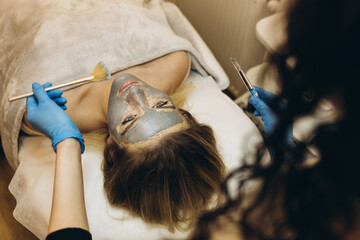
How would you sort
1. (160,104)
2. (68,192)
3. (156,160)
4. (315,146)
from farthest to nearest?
(160,104), (156,160), (68,192), (315,146)

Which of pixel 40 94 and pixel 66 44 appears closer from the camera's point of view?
pixel 40 94

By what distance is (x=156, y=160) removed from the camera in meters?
0.88

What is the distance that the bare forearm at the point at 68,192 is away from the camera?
2.30 ft

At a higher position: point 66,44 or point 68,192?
point 66,44

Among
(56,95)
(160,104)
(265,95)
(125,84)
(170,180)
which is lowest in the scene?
(265,95)

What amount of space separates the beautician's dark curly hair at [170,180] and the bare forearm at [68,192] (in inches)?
7.1

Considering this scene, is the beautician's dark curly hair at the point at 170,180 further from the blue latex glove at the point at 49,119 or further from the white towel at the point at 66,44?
the white towel at the point at 66,44

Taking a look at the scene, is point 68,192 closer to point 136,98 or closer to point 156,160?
point 156,160

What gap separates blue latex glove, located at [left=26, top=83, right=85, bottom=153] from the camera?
86 cm

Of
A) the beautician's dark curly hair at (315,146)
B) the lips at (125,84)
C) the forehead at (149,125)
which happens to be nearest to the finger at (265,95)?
the forehead at (149,125)

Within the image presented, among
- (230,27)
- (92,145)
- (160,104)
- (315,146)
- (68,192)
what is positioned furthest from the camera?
(230,27)

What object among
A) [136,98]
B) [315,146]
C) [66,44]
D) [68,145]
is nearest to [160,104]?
[136,98]

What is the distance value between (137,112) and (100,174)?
12.3 inches

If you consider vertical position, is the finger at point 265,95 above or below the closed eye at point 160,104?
below
